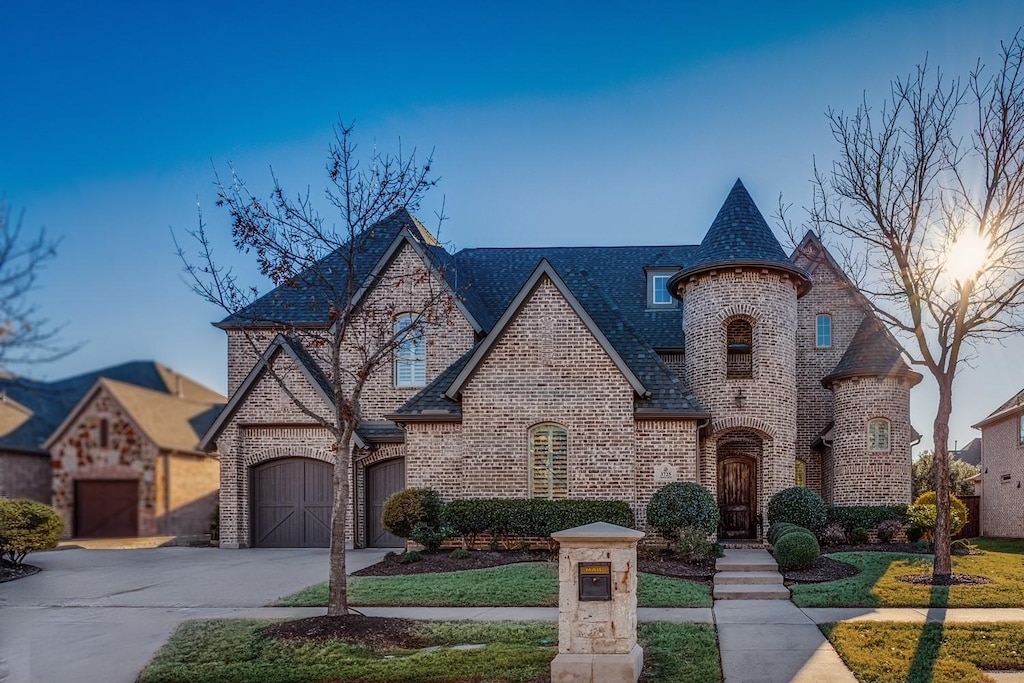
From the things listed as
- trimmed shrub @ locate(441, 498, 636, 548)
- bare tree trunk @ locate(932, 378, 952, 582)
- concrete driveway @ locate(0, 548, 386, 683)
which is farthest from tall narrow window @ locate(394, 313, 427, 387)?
bare tree trunk @ locate(932, 378, 952, 582)

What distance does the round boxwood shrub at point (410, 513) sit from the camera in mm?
17359

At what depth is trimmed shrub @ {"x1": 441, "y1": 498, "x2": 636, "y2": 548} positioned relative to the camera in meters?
17.2

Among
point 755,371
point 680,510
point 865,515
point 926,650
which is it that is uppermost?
point 755,371

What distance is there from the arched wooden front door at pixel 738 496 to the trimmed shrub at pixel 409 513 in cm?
855

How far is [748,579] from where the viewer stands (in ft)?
46.8

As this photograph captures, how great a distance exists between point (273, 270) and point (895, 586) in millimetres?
11056

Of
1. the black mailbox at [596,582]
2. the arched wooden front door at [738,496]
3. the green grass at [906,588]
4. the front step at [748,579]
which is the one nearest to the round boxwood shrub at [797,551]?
the front step at [748,579]

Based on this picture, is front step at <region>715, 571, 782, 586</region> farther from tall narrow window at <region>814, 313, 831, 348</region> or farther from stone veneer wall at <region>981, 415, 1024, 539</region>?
stone veneer wall at <region>981, 415, 1024, 539</region>

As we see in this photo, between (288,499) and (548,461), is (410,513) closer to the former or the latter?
(548,461)

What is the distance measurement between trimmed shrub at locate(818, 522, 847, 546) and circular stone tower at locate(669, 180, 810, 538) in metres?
1.44

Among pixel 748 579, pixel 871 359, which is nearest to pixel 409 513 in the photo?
pixel 748 579

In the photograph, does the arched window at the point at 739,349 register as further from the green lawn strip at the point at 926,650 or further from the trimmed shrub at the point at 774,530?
the green lawn strip at the point at 926,650

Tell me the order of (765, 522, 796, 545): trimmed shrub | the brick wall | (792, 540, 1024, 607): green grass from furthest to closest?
(765, 522, 796, 545): trimmed shrub → the brick wall → (792, 540, 1024, 607): green grass

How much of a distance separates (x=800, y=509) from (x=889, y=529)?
2.93 m
